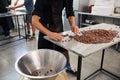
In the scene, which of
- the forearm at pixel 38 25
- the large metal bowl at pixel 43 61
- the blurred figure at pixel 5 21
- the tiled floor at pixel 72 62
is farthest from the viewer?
the blurred figure at pixel 5 21

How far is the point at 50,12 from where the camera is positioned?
Result: 1.60 m

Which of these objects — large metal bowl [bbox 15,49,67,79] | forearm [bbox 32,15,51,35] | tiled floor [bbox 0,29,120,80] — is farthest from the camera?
tiled floor [bbox 0,29,120,80]

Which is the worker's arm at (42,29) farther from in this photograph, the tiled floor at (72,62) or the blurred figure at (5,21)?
the blurred figure at (5,21)

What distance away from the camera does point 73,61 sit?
9.41 ft

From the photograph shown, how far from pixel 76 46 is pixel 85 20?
9.09 ft

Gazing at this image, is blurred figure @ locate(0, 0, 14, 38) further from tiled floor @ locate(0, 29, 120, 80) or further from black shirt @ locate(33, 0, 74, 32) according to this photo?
black shirt @ locate(33, 0, 74, 32)

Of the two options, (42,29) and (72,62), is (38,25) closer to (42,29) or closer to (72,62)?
(42,29)

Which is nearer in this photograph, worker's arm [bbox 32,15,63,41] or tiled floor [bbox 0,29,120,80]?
worker's arm [bbox 32,15,63,41]

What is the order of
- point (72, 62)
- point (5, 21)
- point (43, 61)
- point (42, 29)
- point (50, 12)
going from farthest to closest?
point (5, 21), point (72, 62), point (50, 12), point (42, 29), point (43, 61)

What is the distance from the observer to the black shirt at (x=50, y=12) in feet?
4.92

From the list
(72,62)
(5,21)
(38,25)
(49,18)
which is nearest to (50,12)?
(49,18)

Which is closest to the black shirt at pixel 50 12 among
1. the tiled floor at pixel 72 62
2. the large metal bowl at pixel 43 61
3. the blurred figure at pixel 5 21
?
the large metal bowl at pixel 43 61

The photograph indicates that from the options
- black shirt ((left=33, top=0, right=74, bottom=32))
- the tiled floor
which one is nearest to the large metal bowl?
black shirt ((left=33, top=0, right=74, bottom=32))

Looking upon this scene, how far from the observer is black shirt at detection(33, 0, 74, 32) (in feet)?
4.92
